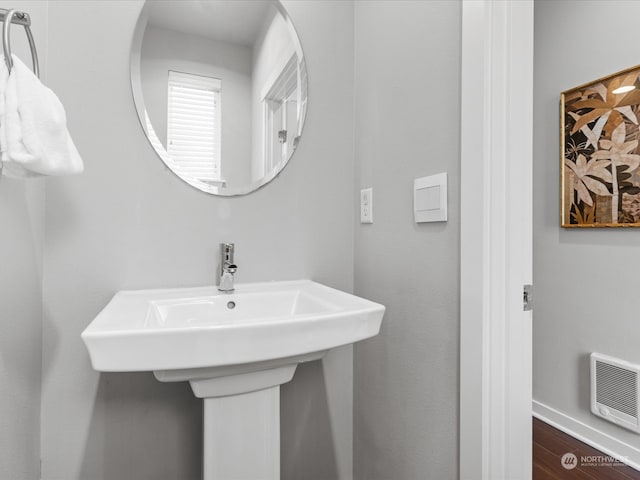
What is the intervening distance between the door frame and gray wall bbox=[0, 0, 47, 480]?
1053 mm

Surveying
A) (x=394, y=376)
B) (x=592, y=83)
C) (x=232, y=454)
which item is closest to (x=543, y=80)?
(x=592, y=83)

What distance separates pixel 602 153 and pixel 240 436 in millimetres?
2026

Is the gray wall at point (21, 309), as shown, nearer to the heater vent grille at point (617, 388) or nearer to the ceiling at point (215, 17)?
the ceiling at point (215, 17)

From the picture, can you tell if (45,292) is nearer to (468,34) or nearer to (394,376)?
(394,376)

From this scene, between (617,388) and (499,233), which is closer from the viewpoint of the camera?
(499,233)

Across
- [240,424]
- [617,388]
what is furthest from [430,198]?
[617,388]

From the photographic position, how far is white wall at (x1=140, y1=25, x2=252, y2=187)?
3.85 ft

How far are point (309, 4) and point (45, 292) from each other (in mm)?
1303

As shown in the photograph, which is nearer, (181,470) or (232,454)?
(232,454)

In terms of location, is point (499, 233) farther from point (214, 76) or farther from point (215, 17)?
point (215, 17)

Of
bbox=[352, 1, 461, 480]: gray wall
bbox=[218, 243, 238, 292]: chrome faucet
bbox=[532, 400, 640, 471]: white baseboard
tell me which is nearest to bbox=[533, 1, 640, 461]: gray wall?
bbox=[532, 400, 640, 471]: white baseboard

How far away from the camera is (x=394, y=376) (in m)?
1.16

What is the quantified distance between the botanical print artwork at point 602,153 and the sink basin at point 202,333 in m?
1.53

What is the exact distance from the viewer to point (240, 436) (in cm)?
94
